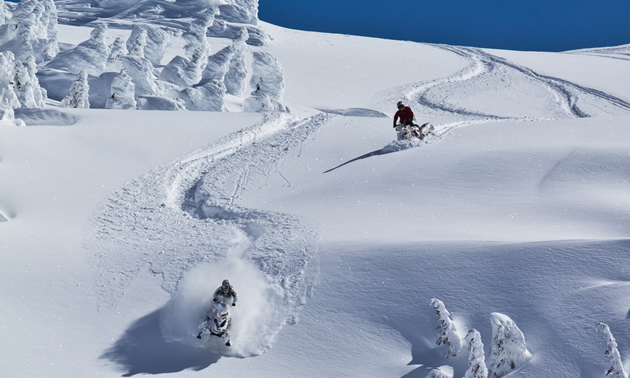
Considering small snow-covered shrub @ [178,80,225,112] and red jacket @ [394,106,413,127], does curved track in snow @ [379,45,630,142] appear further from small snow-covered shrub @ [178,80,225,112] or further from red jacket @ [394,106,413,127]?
red jacket @ [394,106,413,127]

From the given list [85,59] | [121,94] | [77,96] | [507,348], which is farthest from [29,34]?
[507,348]

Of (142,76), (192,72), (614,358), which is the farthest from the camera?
(192,72)

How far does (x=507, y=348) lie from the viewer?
6.18m

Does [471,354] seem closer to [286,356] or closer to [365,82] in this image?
[286,356]

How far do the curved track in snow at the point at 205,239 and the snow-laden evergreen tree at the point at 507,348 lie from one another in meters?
2.93

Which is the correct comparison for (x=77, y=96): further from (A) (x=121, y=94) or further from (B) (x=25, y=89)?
(B) (x=25, y=89)

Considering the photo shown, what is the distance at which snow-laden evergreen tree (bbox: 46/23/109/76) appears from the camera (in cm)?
3067

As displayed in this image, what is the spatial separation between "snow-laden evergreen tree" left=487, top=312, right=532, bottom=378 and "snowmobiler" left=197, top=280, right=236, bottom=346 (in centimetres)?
353

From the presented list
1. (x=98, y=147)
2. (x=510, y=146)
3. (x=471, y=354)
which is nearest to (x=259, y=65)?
(x=98, y=147)

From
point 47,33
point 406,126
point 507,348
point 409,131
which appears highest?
point 507,348

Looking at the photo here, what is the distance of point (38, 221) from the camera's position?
415 inches

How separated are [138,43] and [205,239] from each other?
27653 millimetres

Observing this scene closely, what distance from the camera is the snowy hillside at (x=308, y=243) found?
687 cm

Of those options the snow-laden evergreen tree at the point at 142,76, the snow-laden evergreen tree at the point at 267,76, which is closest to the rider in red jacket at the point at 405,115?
the snow-laden evergreen tree at the point at 267,76
